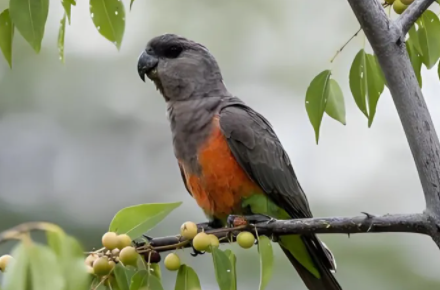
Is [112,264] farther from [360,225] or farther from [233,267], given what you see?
[360,225]

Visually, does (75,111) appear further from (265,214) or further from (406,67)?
(406,67)

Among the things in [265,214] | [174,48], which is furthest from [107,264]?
[174,48]

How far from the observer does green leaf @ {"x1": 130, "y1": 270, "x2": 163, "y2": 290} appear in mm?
1858

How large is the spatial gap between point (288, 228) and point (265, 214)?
3.49 ft

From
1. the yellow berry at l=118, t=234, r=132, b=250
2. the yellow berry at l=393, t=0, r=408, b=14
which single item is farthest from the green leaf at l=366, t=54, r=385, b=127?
the yellow berry at l=118, t=234, r=132, b=250

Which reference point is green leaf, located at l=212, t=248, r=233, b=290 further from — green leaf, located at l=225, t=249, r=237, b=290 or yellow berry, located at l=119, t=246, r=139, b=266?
yellow berry, located at l=119, t=246, r=139, b=266

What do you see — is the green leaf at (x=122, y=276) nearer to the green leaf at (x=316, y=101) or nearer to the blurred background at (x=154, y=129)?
the green leaf at (x=316, y=101)

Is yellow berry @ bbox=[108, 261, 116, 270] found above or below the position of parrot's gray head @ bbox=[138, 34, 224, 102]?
below

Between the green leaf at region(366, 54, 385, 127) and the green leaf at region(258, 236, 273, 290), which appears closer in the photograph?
the green leaf at region(258, 236, 273, 290)

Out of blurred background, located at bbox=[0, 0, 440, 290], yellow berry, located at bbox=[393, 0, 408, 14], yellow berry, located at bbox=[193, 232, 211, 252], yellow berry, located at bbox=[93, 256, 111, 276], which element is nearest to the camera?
yellow berry, located at bbox=[93, 256, 111, 276]

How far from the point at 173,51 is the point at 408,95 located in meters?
1.86

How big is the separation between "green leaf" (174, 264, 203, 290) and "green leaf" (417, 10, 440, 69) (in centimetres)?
112

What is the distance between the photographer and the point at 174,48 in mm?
3600

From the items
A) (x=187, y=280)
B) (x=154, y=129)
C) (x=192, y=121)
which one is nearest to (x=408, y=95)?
(x=187, y=280)
